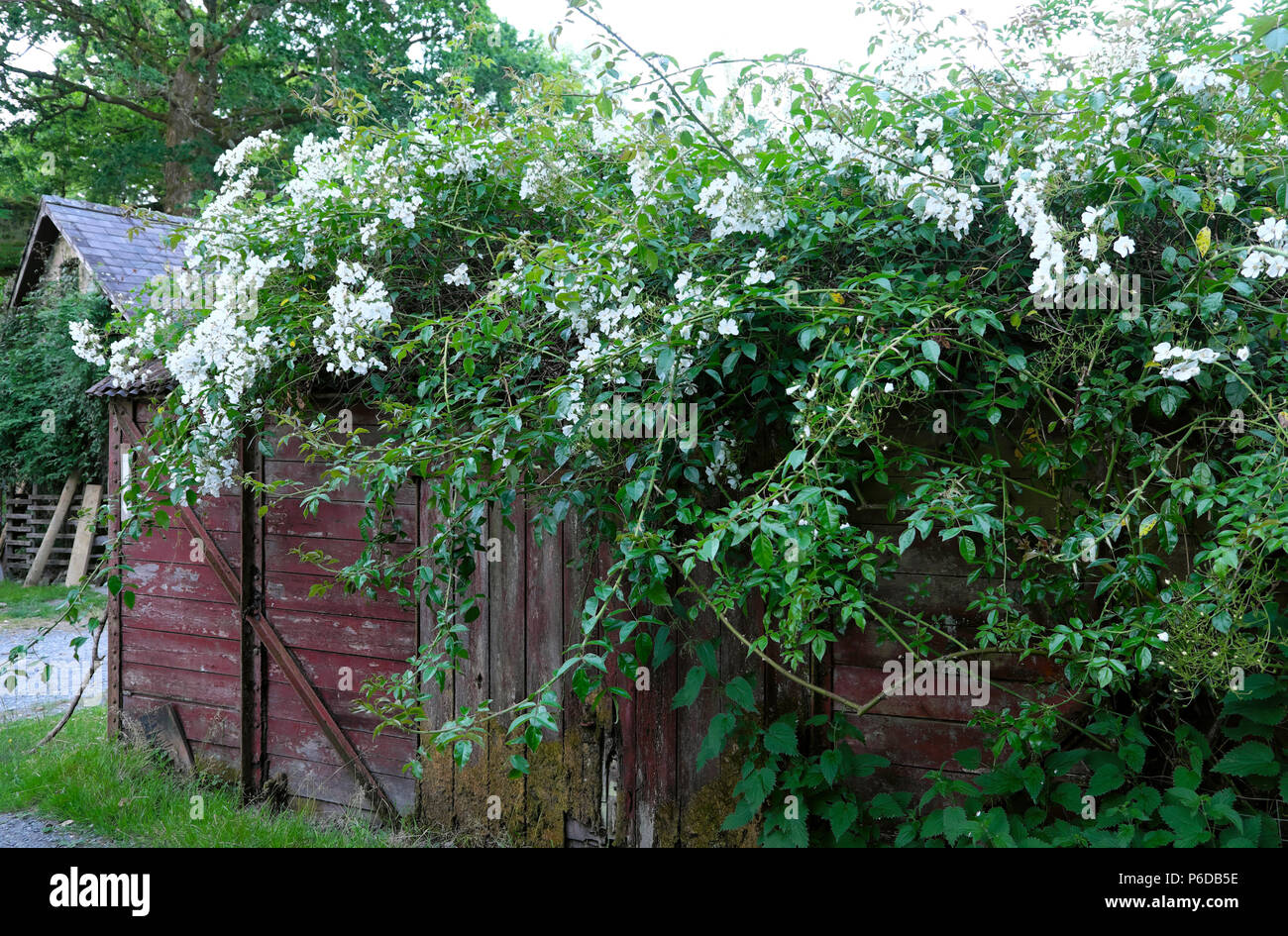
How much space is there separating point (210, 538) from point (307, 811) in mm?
1770

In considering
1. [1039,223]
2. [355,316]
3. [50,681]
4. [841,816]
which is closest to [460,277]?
[355,316]

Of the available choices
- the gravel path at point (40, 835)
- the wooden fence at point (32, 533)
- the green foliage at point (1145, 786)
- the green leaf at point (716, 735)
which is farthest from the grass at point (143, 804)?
the wooden fence at point (32, 533)

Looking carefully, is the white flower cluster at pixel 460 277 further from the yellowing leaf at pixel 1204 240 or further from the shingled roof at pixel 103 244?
the shingled roof at pixel 103 244

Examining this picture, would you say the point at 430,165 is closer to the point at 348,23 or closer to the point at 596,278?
the point at 596,278

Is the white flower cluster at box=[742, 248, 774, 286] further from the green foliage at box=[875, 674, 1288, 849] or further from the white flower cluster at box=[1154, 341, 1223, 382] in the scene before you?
the green foliage at box=[875, 674, 1288, 849]

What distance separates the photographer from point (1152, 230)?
280 cm

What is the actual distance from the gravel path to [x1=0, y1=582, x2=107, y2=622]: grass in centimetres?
610

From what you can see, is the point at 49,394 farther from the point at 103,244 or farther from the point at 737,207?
the point at 737,207

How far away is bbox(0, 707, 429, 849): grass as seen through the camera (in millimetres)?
4371

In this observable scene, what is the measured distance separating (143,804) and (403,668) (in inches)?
76.5

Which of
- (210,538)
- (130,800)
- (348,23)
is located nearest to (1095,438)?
(210,538)

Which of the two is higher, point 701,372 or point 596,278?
point 596,278

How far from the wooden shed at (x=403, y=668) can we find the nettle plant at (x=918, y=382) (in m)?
0.16

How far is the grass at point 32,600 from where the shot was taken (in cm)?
1159
